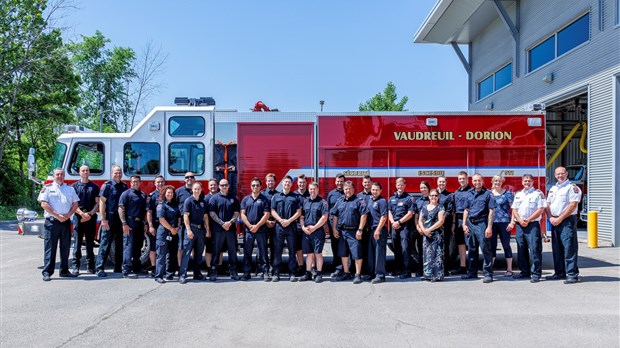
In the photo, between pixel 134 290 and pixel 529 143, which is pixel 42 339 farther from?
pixel 529 143

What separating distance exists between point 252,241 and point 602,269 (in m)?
6.95

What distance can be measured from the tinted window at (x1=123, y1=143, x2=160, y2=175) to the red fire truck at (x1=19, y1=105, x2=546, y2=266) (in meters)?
0.02

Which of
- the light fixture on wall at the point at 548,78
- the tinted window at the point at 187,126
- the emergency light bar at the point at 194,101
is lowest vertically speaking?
the tinted window at the point at 187,126

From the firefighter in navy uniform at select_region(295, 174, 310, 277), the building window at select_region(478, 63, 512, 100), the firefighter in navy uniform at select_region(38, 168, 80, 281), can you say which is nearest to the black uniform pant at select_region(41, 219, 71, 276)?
the firefighter in navy uniform at select_region(38, 168, 80, 281)

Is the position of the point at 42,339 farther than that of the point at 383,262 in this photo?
No

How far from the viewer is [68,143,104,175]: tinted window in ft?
29.4

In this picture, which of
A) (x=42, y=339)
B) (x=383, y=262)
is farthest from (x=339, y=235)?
(x=42, y=339)

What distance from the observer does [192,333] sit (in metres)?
5.15

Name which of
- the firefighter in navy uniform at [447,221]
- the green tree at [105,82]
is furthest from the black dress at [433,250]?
the green tree at [105,82]

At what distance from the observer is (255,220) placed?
803 cm

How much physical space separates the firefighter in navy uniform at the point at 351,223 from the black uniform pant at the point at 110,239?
13.2 feet

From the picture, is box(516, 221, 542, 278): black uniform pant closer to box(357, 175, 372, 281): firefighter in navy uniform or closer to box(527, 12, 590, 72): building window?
box(357, 175, 372, 281): firefighter in navy uniform

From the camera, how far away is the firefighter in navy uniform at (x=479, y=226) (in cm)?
798

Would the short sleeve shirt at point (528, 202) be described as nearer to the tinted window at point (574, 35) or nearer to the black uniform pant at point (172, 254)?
the black uniform pant at point (172, 254)
